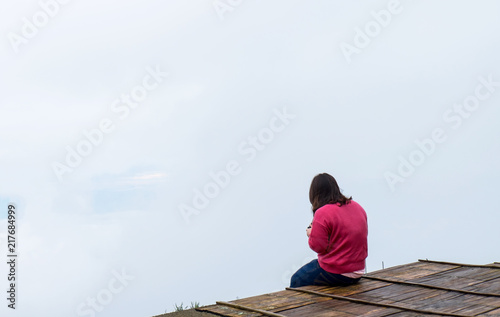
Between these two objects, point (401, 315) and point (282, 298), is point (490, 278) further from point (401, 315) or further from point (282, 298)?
point (282, 298)

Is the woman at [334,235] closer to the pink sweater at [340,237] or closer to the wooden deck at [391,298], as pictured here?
the pink sweater at [340,237]

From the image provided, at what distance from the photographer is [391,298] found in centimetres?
489

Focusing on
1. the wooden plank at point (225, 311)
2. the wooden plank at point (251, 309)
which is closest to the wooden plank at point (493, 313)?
the wooden plank at point (251, 309)

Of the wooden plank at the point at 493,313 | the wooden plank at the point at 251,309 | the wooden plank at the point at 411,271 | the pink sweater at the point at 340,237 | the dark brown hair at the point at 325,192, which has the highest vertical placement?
the dark brown hair at the point at 325,192

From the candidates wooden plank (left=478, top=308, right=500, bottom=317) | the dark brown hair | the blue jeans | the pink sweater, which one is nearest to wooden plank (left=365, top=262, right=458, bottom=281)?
the blue jeans

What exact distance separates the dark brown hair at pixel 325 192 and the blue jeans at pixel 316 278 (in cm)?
58

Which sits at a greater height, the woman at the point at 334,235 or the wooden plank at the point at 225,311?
the woman at the point at 334,235

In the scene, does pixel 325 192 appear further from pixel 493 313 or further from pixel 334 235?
pixel 493 313

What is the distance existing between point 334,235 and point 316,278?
536 mm

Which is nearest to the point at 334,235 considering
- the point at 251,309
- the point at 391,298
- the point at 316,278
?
the point at 316,278

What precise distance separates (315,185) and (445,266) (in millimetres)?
2064

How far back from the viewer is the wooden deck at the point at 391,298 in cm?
446

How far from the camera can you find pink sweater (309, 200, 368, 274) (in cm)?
504

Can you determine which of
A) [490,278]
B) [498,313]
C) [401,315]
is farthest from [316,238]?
[490,278]
